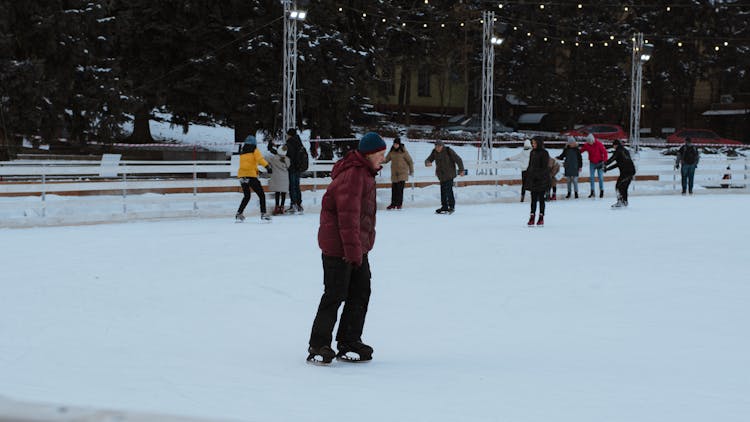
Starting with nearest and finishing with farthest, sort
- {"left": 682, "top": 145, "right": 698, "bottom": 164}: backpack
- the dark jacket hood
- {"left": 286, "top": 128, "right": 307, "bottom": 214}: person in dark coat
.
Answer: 1. the dark jacket hood
2. {"left": 286, "top": 128, "right": 307, "bottom": 214}: person in dark coat
3. {"left": 682, "top": 145, "right": 698, "bottom": 164}: backpack

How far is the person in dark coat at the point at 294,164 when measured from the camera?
19.9m

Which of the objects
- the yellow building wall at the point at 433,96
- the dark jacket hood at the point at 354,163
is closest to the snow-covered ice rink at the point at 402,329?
the dark jacket hood at the point at 354,163

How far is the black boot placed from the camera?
6.47 metres

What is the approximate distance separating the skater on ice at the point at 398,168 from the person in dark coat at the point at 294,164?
258 centimetres

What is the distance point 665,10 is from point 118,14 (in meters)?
30.7

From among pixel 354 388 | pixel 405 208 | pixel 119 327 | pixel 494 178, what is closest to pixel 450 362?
pixel 354 388

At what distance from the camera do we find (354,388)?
225 inches

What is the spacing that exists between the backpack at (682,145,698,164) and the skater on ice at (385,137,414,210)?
896 centimetres

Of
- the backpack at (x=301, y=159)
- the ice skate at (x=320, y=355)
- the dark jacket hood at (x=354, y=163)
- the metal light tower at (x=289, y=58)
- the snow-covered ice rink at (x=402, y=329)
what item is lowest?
the snow-covered ice rink at (x=402, y=329)

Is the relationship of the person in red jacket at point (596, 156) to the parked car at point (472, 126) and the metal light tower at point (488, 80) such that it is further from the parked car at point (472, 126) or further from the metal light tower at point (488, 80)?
the parked car at point (472, 126)

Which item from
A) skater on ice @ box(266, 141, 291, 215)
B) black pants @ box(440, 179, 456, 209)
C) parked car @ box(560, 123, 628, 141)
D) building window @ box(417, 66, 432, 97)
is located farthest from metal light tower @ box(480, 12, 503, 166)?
building window @ box(417, 66, 432, 97)

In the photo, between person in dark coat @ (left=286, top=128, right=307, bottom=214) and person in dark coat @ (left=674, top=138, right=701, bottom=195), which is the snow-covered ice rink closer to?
person in dark coat @ (left=286, top=128, right=307, bottom=214)

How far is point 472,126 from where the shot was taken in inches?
1977

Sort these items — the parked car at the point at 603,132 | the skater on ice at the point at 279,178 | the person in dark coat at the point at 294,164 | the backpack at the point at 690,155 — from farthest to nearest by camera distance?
1. the parked car at the point at 603,132
2. the backpack at the point at 690,155
3. the person in dark coat at the point at 294,164
4. the skater on ice at the point at 279,178
